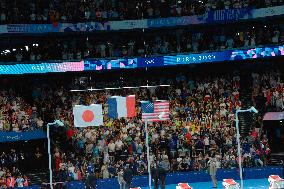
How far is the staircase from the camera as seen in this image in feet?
133

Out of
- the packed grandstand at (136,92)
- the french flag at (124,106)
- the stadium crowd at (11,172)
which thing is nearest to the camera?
the french flag at (124,106)

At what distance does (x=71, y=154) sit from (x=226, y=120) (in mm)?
9647

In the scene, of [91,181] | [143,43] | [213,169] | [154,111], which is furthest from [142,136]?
[143,43]

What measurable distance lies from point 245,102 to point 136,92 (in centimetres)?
735

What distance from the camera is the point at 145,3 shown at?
152 ft

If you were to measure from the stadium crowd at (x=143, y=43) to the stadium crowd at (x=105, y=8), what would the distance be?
1.99 meters

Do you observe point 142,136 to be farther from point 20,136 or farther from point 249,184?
point 20,136

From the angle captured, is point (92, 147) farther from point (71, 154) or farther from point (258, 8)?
point (258, 8)

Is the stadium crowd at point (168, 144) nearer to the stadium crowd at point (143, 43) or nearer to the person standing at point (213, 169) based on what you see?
the person standing at point (213, 169)

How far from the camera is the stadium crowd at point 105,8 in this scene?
144ft

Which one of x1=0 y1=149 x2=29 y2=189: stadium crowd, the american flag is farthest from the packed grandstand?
the american flag

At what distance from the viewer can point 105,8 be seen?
45.8m

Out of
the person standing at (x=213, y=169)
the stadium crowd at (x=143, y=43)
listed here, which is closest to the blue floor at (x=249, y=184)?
the person standing at (x=213, y=169)

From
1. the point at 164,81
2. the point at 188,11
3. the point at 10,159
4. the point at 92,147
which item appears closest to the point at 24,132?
the point at 10,159
